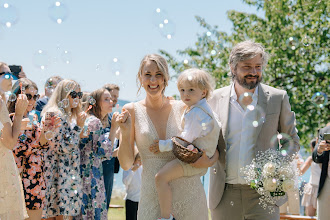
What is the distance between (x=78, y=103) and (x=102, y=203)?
1267mm

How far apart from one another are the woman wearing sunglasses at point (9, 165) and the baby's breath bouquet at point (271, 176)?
7.13 ft

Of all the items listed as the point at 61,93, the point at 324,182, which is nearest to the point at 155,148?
the point at 61,93

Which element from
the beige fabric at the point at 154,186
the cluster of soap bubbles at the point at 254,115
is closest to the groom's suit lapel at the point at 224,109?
the cluster of soap bubbles at the point at 254,115

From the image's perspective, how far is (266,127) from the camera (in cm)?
380

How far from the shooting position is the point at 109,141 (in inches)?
231

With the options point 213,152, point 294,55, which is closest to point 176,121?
point 213,152

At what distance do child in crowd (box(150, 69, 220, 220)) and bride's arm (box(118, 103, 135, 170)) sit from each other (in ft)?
0.64

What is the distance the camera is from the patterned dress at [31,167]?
5.09 meters

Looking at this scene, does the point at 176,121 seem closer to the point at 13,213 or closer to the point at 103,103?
the point at 13,213

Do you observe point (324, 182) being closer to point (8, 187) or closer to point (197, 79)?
point (197, 79)

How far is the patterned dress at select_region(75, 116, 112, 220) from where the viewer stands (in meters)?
5.80

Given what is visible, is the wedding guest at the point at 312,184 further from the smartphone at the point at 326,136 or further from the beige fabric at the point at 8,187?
the beige fabric at the point at 8,187

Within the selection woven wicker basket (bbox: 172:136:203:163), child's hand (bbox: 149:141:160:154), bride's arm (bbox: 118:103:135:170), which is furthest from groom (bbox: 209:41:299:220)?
bride's arm (bbox: 118:103:135:170)

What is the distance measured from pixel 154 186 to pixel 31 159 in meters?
2.04
